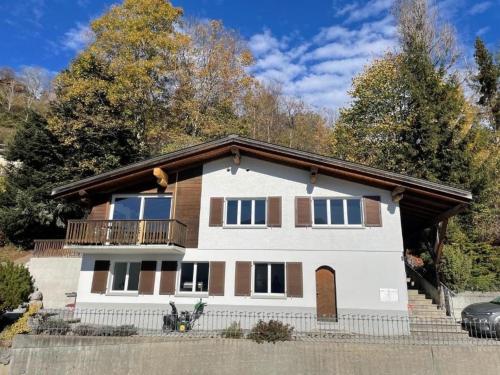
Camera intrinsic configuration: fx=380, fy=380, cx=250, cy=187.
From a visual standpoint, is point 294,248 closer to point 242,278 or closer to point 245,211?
point 242,278

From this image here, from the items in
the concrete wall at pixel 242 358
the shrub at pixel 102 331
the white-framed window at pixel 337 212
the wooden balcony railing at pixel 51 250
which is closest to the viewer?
the concrete wall at pixel 242 358

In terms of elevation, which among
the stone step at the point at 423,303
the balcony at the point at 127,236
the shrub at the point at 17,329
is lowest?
the shrub at the point at 17,329

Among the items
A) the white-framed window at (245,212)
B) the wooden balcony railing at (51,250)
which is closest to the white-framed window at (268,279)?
the white-framed window at (245,212)

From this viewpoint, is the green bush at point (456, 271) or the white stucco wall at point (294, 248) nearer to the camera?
the white stucco wall at point (294, 248)

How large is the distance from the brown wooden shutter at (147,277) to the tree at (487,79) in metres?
26.7

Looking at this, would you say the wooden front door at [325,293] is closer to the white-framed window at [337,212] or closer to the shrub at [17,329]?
the white-framed window at [337,212]

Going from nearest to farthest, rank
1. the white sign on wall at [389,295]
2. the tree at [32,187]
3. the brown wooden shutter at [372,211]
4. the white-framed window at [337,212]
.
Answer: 1. the white sign on wall at [389,295]
2. the brown wooden shutter at [372,211]
3. the white-framed window at [337,212]
4. the tree at [32,187]

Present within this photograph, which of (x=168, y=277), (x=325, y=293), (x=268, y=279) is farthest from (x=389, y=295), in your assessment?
(x=168, y=277)

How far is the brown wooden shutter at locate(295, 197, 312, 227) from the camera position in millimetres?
15742

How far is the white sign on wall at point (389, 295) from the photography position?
14383mm

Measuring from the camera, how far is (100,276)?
1628cm

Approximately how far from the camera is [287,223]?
15.9 metres

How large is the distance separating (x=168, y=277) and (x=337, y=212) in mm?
7556

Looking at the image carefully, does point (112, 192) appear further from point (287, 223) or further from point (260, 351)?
point (260, 351)
